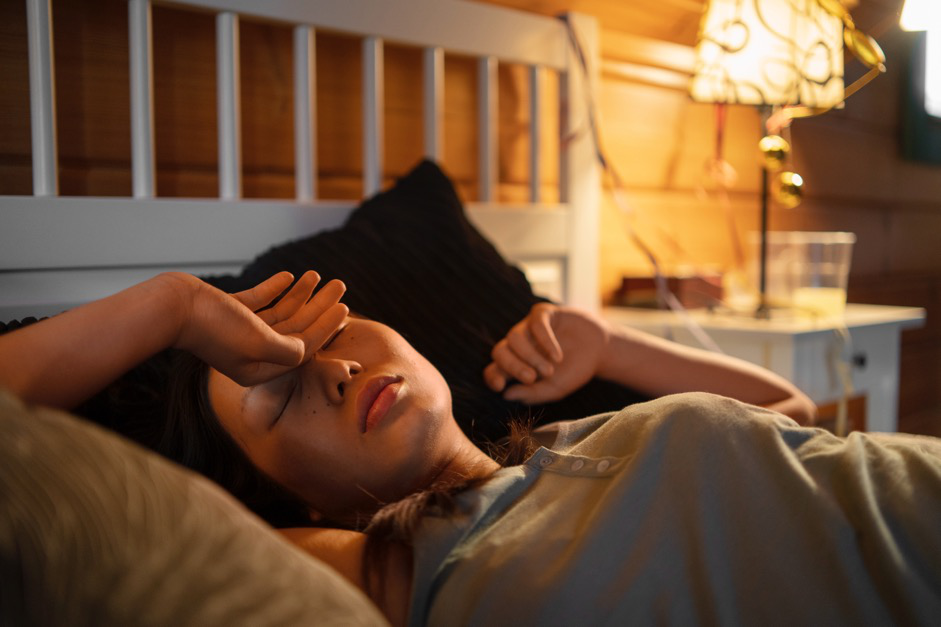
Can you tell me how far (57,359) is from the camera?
1.85 feet

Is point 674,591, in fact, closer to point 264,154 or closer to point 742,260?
point 264,154

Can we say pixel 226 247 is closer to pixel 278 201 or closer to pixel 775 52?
pixel 278 201

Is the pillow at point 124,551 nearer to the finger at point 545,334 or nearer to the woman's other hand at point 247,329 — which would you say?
the woman's other hand at point 247,329

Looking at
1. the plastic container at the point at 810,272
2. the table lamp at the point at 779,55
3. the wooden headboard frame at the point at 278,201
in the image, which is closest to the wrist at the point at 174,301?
the wooden headboard frame at the point at 278,201

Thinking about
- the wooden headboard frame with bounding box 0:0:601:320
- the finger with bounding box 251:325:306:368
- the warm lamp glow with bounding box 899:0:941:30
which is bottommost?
the finger with bounding box 251:325:306:368

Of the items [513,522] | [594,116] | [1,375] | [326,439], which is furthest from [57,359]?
[594,116]

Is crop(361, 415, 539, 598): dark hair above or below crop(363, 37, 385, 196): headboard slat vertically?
below

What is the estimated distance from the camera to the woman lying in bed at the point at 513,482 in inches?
21.9

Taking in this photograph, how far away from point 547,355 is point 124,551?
696 mm

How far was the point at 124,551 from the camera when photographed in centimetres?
36

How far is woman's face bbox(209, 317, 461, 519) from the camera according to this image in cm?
71

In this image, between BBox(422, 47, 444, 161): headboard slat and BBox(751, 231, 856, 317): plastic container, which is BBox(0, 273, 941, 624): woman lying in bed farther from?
BBox(751, 231, 856, 317): plastic container

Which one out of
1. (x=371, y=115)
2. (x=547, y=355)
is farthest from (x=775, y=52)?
(x=547, y=355)

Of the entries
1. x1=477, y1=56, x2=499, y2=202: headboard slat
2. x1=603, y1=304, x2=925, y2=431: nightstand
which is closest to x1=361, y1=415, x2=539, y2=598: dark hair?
x1=477, y1=56, x2=499, y2=202: headboard slat
